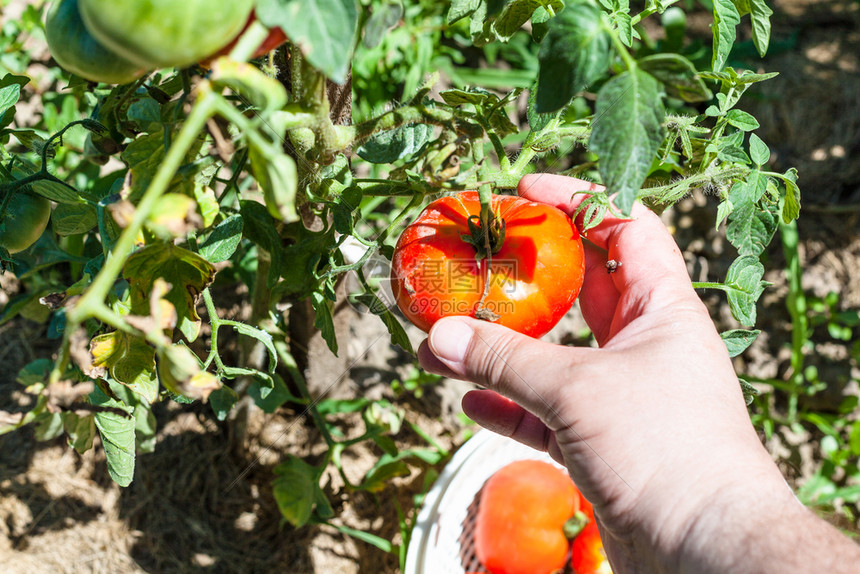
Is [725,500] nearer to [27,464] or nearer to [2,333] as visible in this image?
[27,464]

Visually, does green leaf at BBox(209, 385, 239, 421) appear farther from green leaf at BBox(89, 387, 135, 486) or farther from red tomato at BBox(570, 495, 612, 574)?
red tomato at BBox(570, 495, 612, 574)

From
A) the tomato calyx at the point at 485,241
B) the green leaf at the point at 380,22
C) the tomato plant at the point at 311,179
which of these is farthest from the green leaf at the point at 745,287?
the green leaf at the point at 380,22

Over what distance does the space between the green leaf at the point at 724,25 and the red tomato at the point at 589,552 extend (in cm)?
94

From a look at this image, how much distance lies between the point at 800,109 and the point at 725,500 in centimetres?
182

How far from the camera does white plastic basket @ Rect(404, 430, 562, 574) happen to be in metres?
1.31

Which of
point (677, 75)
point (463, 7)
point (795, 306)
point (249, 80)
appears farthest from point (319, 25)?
Result: point (795, 306)

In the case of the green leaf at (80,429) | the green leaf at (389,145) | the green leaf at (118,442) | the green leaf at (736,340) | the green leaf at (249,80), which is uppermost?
the green leaf at (249,80)

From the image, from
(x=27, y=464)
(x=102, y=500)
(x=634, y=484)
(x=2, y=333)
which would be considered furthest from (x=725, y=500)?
(x=2, y=333)

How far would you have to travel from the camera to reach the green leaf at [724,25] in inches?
28.0

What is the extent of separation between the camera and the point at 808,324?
1.94 metres

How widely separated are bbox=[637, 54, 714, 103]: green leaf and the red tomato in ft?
3.32

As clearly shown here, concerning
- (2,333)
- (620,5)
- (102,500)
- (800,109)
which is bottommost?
(102,500)

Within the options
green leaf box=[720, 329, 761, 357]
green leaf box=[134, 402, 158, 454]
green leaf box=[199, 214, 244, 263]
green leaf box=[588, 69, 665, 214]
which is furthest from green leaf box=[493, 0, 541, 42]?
green leaf box=[134, 402, 158, 454]

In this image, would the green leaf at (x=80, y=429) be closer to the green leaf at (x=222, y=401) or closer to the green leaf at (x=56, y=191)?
the green leaf at (x=222, y=401)
